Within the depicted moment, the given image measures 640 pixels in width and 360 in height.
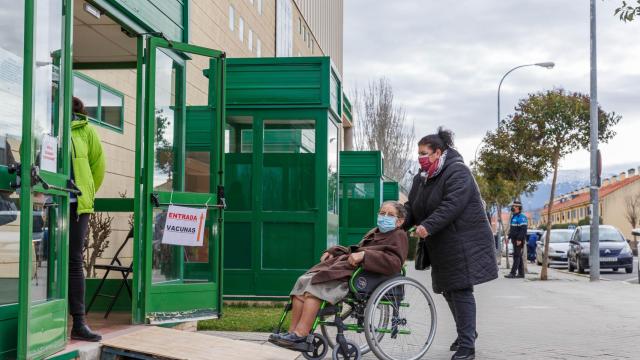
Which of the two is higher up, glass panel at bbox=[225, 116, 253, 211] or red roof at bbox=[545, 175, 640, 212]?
red roof at bbox=[545, 175, 640, 212]

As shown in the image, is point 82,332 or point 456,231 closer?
point 82,332

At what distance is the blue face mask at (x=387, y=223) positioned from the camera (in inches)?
281

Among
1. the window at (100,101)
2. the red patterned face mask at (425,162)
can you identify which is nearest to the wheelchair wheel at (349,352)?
the red patterned face mask at (425,162)

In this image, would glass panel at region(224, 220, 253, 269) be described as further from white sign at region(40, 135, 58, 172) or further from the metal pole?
the metal pole

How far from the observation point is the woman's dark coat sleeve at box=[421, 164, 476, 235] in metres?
7.09

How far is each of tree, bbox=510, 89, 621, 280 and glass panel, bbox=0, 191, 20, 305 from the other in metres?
18.8

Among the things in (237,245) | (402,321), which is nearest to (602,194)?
(237,245)

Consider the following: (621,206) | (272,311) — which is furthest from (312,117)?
(621,206)

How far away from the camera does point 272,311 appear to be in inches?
423

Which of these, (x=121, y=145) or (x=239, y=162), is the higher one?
(x=121, y=145)

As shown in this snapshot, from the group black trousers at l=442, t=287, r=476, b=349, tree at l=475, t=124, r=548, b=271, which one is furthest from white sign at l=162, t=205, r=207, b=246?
tree at l=475, t=124, r=548, b=271

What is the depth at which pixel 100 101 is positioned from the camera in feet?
45.6

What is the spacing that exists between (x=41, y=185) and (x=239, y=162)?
6097mm

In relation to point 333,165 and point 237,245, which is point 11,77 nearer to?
point 237,245
